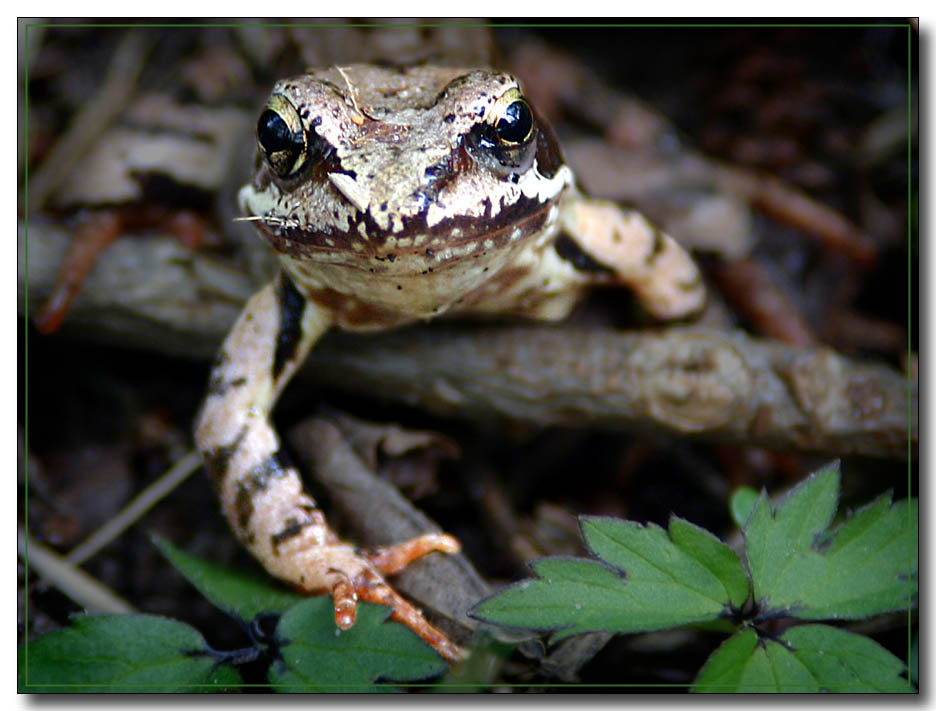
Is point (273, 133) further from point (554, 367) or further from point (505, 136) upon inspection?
point (554, 367)

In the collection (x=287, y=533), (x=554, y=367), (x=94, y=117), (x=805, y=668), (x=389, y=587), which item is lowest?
(x=805, y=668)

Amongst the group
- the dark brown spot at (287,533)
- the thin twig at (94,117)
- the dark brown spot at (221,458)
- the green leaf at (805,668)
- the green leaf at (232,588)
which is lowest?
the green leaf at (805,668)

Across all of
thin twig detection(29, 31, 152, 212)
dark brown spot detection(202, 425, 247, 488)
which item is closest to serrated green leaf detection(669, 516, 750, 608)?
dark brown spot detection(202, 425, 247, 488)

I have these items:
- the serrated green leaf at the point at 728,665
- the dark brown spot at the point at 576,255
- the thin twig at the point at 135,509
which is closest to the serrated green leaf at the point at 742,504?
the serrated green leaf at the point at 728,665

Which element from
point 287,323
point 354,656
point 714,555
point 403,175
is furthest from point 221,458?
point 714,555

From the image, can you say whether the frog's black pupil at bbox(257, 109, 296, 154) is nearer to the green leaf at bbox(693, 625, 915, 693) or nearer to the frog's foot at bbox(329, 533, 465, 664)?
the frog's foot at bbox(329, 533, 465, 664)

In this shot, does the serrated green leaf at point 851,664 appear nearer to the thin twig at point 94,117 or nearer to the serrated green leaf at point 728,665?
the serrated green leaf at point 728,665
